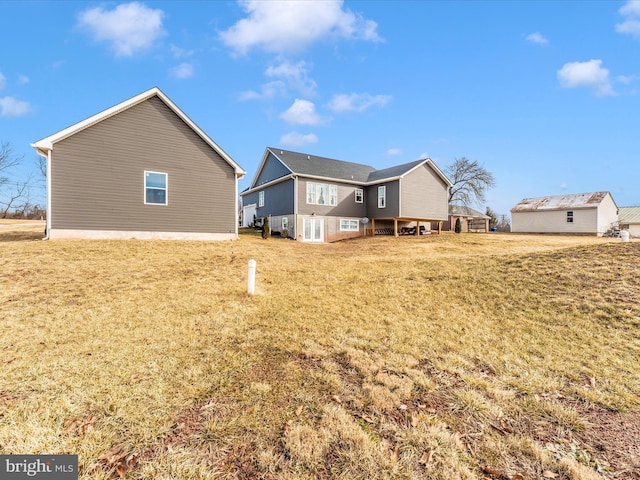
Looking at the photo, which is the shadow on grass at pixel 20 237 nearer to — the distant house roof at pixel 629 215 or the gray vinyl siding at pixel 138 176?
the gray vinyl siding at pixel 138 176

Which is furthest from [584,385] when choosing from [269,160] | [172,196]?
[269,160]

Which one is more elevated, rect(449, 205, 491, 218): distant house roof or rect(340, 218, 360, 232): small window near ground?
rect(449, 205, 491, 218): distant house roof

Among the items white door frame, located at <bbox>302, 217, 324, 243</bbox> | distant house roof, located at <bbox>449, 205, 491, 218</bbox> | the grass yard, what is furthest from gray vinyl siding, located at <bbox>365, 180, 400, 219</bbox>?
distant house roof, located at <bbox>449, 205, 491, 218</bbox>

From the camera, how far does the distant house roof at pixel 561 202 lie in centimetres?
3159

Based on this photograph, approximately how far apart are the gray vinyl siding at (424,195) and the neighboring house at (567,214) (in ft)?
61.7

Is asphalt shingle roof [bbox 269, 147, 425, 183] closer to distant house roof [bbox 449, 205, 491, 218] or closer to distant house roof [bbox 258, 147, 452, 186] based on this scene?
distant house roof [bbox 258, 147, 452, 186]

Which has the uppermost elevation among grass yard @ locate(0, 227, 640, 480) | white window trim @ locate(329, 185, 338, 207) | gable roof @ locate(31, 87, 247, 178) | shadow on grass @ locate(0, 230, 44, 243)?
gable roof @ locate(31, 87, 247, 178)

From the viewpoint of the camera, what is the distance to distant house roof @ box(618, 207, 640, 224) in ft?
121

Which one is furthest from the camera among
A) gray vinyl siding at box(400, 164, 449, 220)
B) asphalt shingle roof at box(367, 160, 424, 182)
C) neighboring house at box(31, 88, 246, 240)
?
asphalt shingle roof at box(367, 160, 424, 182)

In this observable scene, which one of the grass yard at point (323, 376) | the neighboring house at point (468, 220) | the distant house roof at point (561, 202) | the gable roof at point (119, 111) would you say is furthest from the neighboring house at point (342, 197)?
the distant house roof at point (561, 202)

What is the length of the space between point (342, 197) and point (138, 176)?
15565mm

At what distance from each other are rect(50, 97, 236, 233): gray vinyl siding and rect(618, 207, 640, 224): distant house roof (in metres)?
51.3

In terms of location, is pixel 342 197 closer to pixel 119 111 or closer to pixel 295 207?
pixel 295 207

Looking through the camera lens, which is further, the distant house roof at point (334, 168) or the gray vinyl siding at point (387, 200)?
the distant house roof at point (334, 168)
